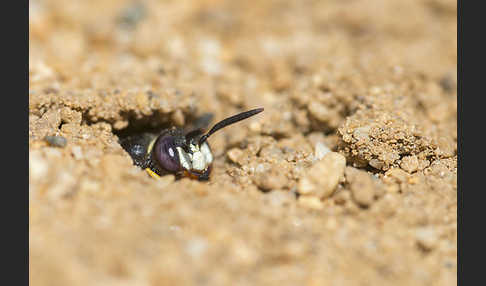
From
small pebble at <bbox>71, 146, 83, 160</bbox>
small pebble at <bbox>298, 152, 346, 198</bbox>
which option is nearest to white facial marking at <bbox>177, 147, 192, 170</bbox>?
small pebble at <bbox>71, 146, 83, 160</bbox>

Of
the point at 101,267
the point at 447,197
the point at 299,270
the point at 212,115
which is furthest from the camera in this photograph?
the point at 212,115

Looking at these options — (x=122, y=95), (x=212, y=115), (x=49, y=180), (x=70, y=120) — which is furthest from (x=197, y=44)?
(x=49, y=180)

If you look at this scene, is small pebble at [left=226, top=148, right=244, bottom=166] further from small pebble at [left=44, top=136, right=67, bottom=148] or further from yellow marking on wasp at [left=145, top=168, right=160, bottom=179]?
small pebble at [left=44, top=136, right=67, bottom=148]

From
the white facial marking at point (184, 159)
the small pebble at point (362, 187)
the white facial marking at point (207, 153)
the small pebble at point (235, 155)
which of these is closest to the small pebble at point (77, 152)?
the white facial marking at point (184, 159)

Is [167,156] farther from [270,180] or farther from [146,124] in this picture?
[270,180]

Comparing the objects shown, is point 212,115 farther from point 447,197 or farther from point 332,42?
point 447,197
